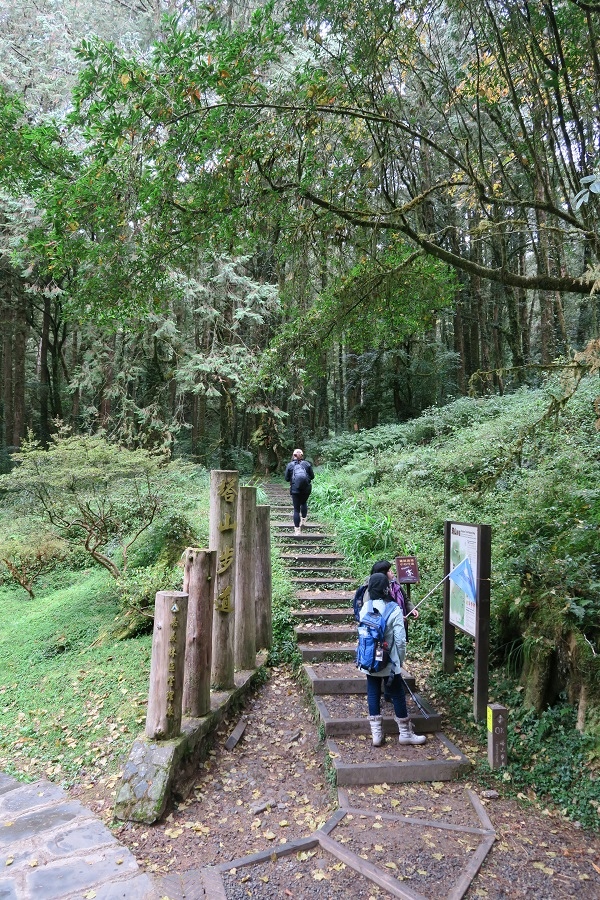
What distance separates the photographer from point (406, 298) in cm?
683

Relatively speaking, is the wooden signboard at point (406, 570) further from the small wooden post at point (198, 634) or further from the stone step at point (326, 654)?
the small wooden post at point (198, 634)

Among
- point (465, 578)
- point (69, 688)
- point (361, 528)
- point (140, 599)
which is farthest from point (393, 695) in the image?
point (361, 528)

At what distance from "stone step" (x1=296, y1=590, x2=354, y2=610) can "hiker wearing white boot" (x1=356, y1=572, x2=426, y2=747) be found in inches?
112

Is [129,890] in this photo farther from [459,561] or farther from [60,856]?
[459,561]

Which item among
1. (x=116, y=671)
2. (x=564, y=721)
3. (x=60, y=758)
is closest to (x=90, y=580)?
(x=116, y=671)

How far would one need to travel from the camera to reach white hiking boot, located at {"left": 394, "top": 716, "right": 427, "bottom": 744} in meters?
4.74

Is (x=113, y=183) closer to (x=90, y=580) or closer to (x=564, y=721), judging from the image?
(x=564, y=721)

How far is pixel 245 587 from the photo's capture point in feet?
19.8

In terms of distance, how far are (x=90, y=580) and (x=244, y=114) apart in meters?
8.31

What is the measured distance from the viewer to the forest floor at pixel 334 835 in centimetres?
323

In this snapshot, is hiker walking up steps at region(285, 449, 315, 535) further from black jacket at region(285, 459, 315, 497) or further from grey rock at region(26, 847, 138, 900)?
grey rock at region(26, 847, 138, 900)

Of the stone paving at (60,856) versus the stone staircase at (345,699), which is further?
the stone staircase at (345,699)

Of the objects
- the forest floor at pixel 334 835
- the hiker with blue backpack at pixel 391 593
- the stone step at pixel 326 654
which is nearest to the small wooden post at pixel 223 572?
the forest floor at pixel 334 835

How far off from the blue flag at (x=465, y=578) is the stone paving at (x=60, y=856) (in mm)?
3298
